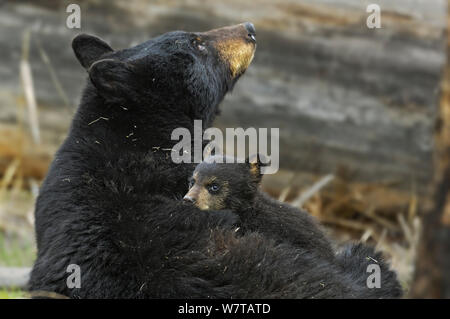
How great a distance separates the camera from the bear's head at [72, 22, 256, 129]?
4.67 m

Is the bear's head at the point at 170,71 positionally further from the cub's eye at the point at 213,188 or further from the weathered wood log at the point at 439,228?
the weathered wood log at the point at 439,228

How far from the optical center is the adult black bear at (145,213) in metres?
3.76

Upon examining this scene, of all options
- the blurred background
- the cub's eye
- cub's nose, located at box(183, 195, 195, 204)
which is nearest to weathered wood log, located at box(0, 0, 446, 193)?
the blurred background

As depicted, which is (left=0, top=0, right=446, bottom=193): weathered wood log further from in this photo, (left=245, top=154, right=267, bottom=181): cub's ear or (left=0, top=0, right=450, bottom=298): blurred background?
(left=245, top=154, right=267, bottom=181): cub's ear

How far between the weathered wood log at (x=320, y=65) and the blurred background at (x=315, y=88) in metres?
0.01

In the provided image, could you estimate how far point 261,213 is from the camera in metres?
4.72

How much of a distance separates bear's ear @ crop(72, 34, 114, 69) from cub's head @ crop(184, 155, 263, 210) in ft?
3.77

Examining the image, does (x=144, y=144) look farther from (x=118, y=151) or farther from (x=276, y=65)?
(x=276, y=65)

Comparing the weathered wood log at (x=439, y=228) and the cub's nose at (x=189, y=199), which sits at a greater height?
the cub's nose at (x=189, y=199)

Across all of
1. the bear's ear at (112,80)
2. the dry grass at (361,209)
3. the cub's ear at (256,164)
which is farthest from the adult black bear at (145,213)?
the dry grass at (361,209)

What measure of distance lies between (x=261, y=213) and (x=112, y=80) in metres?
1.26
